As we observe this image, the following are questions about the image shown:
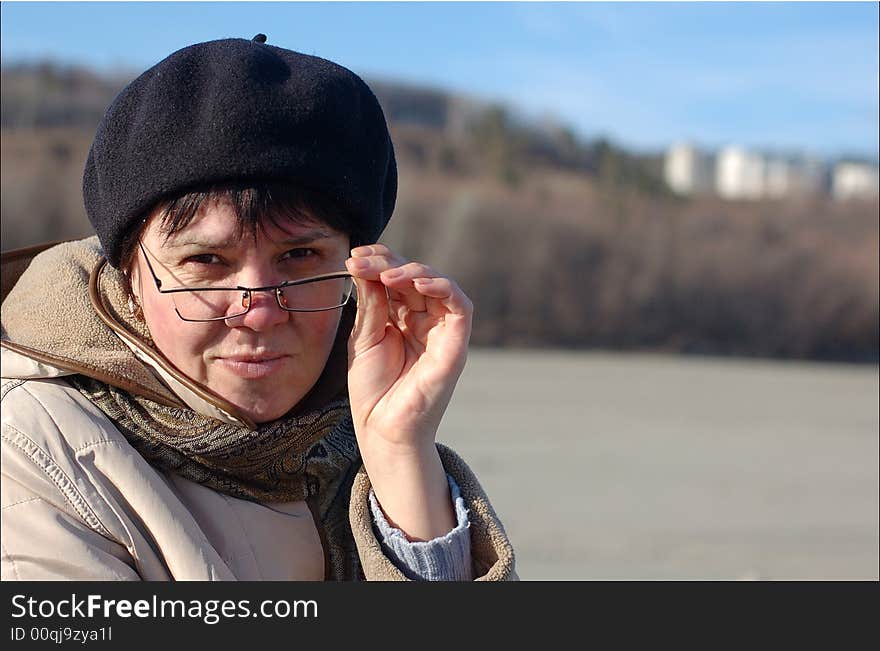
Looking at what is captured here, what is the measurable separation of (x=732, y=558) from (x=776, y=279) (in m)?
13.1

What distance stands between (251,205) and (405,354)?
0.42 meters

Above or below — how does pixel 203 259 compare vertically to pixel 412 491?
above

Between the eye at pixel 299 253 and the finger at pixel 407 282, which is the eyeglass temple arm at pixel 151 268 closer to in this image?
the eye at pixel 299 253

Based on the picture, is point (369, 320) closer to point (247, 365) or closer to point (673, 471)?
point (247, 365)

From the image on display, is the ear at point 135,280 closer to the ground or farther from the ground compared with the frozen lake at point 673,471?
farther from the ground

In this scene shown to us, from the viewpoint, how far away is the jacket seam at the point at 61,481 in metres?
1.78

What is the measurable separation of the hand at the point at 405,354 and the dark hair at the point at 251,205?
135 millimetres

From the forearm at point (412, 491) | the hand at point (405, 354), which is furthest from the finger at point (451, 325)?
the forearm at point (412, 491)

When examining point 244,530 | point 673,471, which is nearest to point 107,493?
point 244,530

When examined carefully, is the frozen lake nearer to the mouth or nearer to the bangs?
the mouth

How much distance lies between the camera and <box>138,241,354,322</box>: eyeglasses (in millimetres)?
1936

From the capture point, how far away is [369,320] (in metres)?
2.06

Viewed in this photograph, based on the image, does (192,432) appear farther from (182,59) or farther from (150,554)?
(182,59)
